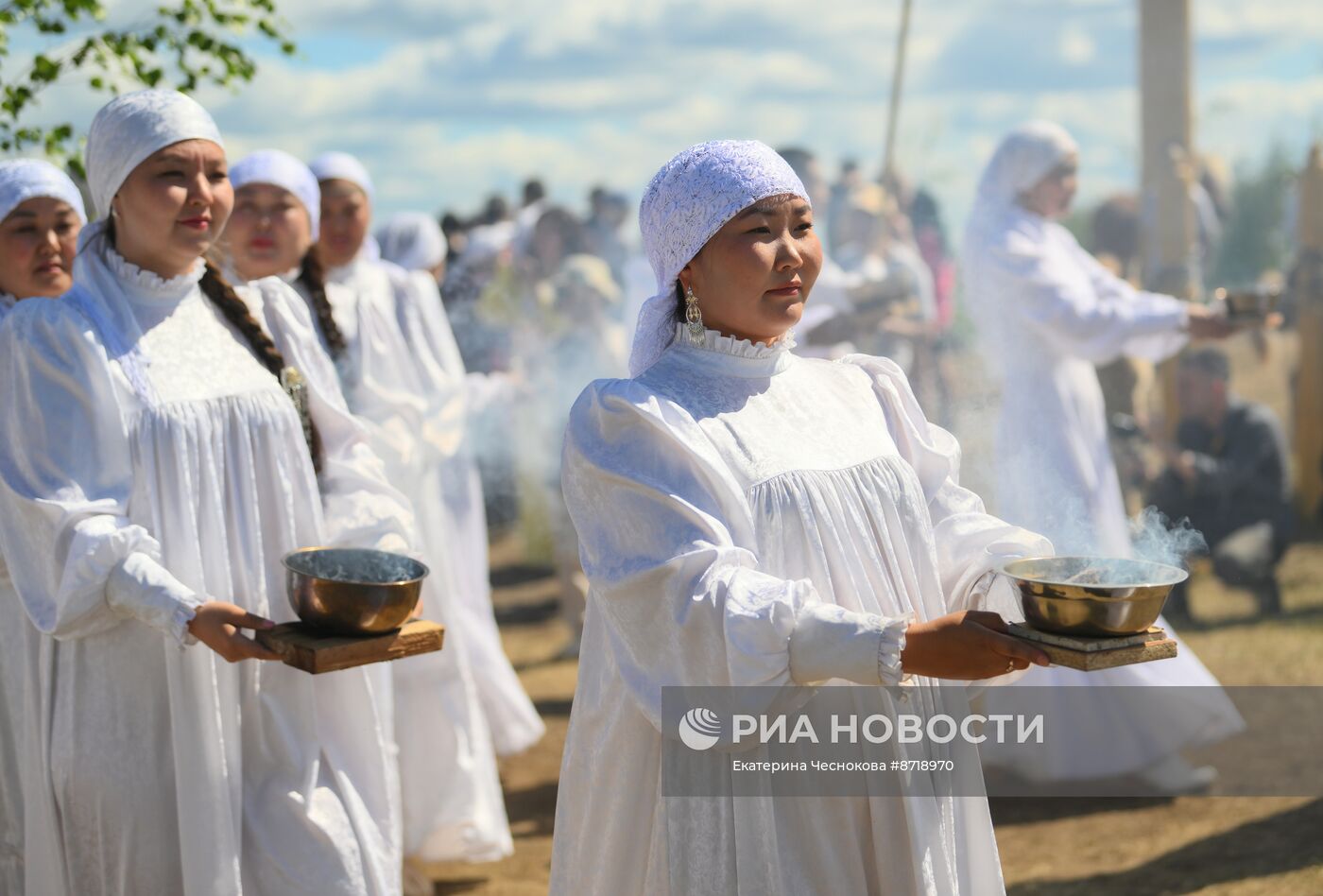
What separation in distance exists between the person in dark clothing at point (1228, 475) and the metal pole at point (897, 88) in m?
3.20

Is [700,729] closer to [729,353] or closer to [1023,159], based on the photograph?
[729,353]

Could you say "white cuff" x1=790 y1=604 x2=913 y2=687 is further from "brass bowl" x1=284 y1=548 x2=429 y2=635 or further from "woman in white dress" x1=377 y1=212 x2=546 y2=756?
"woman in white dress" x1=377 y1=212 x2=546 y2=756

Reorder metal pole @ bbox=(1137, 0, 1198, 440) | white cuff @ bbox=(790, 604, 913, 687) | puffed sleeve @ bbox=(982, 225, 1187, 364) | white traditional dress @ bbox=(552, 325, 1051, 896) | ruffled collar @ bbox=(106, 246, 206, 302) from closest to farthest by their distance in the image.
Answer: white cuff @ bbox=(790, 604, 913, 687), white traditional dress @ bbox=(552, 325, 1051, 896), ruffled collar @ bbox=(106, 246, 206, 302), puffed sleeve @ bbox=(982, 225, 1187, 364), metal pole @ bbox=(1137, 0, 1198, 440)

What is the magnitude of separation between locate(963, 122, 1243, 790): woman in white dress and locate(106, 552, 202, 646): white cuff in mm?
3911

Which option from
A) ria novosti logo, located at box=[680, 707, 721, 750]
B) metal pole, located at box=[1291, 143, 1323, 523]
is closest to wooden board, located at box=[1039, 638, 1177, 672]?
ria novosti logo, located at box=[680, 707, 721, 750]

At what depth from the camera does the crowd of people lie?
2922mm

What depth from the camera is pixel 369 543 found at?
412 cm

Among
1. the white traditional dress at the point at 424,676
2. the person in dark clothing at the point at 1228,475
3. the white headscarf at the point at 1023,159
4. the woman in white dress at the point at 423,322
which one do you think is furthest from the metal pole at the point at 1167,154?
the white traditional dress at the point at 424,676

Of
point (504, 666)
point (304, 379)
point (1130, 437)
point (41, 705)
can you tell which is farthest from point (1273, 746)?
point (41, 705)

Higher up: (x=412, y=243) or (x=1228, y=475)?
(x=412, y=243)

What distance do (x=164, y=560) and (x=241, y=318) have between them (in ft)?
2.37

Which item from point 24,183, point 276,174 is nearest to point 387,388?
point 276,174

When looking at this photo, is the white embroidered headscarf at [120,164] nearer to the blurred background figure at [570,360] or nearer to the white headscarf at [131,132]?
the white headscarf at [131,132]

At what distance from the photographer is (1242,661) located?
870cm
